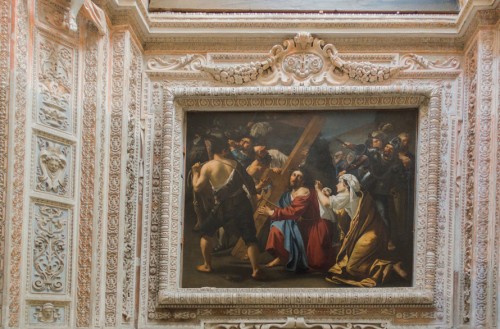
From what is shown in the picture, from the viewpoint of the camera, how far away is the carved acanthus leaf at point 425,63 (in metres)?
9.74

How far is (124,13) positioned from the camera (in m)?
9.36

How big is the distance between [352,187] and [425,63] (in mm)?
1692

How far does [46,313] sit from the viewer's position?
26.9ft

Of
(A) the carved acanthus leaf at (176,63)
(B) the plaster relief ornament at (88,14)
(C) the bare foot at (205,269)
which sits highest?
(B) the plaster relief ornament at (88,14)

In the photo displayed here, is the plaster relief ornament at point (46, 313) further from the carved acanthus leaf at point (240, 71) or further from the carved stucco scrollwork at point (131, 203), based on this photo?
the carved acanthus leaf at point (240, 71)

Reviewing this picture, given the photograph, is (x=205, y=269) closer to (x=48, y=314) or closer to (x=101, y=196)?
(x=101, y=196)

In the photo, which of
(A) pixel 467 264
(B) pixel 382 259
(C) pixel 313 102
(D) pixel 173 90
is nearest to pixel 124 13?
(D) pixel 173 90

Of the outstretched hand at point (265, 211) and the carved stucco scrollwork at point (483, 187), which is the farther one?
the outstretched hand at point (265, 211)

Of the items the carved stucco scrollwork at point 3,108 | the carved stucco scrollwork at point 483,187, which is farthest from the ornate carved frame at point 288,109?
the carved stucco scrollwork at point 3,108

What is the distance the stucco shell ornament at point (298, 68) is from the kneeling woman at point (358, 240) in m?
1.22

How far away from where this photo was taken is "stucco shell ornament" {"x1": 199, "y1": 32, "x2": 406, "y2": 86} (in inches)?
384

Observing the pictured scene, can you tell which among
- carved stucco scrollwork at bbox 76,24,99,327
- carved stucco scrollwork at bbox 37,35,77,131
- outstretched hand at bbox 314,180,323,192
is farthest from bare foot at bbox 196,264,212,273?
carved stucco scrollwork at bbox 37,35,77,131

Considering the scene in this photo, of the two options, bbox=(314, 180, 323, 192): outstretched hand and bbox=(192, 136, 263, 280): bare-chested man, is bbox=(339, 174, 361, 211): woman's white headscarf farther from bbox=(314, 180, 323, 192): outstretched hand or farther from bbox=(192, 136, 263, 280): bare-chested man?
bbox=(192, 136, 263, 280): bare-chested man

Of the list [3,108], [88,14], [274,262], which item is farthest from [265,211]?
[3,108]
